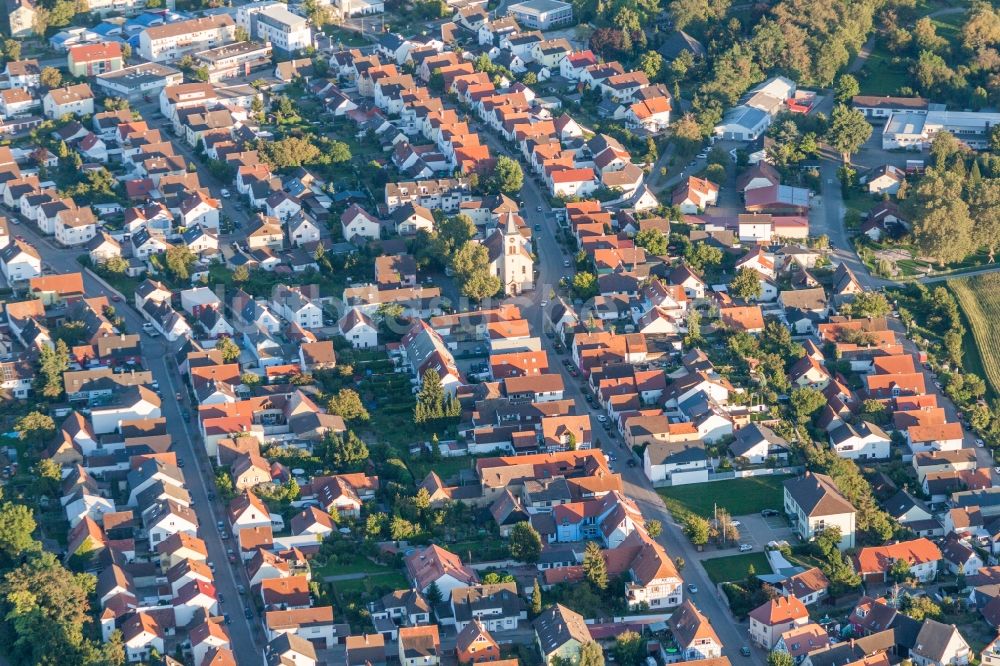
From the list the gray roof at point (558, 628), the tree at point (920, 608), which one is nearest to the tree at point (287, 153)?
the gray roof at point (558, 628)

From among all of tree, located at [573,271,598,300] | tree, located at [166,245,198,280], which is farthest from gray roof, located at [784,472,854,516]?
tree, located at [166,245,198,280]

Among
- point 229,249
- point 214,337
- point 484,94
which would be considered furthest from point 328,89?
point 214,337

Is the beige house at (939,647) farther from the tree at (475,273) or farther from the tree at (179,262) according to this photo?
the tree at (179,262)

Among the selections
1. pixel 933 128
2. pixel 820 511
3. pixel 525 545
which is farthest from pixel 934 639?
pixel 933 128

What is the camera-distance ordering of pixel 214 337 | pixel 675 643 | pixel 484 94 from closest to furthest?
pixel 675 643 < pixel 214 337 < pixel 484 94

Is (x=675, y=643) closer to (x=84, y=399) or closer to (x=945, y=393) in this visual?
(x=945, y=393)

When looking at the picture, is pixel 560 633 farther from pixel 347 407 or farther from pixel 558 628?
pixel 347 407

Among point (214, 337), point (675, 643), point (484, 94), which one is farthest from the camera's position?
point (484, 94)
